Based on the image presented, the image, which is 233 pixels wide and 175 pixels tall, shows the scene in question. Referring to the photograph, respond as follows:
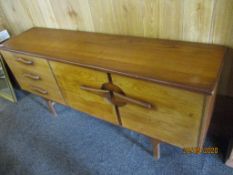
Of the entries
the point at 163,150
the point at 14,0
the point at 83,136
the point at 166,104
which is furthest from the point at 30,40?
the point at 163,150

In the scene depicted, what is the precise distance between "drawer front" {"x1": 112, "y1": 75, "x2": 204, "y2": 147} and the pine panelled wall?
40cm

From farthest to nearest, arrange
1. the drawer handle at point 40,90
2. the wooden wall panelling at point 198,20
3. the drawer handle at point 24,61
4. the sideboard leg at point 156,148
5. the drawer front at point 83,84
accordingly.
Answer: the drawer handle at point 40,90
the drawer handle at point 24,61
the sideboard leg at point 156,148
the drawer front at point 83,84
the wooden wall panelling at point 198,20

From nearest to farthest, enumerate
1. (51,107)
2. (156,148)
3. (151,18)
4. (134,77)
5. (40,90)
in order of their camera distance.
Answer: (134,77) → (151,18) → (156,148) → (40,90) → (51,107)

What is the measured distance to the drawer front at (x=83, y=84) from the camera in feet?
3.38

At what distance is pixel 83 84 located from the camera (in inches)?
43.6

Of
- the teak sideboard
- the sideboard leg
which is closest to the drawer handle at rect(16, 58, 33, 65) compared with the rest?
the teak sideboard

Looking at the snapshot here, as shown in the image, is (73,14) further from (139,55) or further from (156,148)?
(156,148)

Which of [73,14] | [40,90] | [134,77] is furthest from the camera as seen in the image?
[40,90]

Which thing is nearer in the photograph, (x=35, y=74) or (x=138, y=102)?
(x=138, y=102)

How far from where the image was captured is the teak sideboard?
2.67 ft

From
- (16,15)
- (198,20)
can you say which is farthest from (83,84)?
(16,15)

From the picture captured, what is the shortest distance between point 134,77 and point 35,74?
81 centimetres

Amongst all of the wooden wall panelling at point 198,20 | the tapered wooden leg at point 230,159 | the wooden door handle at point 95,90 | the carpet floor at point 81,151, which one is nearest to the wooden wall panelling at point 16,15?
the carpet floor at point 81,151

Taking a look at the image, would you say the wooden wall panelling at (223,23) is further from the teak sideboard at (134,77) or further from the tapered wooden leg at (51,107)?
the tapered wooden leg at (51,107)
